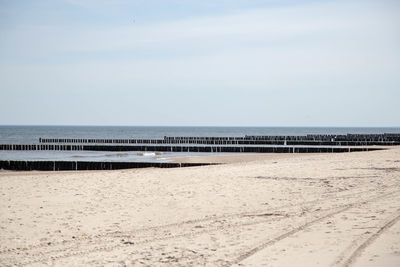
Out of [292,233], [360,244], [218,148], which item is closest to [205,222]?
[292,233]

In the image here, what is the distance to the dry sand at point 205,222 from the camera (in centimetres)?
669

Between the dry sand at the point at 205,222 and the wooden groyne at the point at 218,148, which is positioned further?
the wooden groyne at the point at 218,148

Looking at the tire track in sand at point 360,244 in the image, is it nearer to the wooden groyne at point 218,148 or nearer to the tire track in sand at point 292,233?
the tire track in sand at point 292,233

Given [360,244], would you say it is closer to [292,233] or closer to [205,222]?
[292,233]

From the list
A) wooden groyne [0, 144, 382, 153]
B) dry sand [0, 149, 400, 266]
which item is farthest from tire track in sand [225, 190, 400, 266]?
wooden groyne [0, 144, 382, 153]

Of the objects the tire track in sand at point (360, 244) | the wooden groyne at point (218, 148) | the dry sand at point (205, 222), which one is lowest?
the wooden groyne at point (218, 148)

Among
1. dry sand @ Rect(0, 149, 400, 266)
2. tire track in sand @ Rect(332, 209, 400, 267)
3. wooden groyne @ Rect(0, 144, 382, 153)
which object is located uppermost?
tire track in sand @ Rect(332, 209, 400, 267)

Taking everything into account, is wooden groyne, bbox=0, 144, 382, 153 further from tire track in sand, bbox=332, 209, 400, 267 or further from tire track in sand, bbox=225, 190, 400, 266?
tire track in sand, bbox=332, 209, 400, 267

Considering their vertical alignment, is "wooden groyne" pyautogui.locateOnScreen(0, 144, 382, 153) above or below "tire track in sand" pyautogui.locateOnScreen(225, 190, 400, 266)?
below

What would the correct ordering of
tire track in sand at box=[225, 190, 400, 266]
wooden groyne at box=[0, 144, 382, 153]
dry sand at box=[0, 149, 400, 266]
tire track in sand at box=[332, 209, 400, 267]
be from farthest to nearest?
wooden groyne at box=[0, 144, 382, 153], dry sand at box=[0, 149, 400, 266], tire track in sand at box=[225, 190, 400, 266], tire track in sand at box=[332, 209, 400, 267]

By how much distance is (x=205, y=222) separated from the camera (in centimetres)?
915

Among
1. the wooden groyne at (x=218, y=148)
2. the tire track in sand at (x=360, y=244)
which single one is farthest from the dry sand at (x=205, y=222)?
the wooden groyne at (x=218, y=148)

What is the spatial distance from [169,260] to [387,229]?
3355 mm

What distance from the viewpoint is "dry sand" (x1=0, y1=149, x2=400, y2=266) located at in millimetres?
6688
